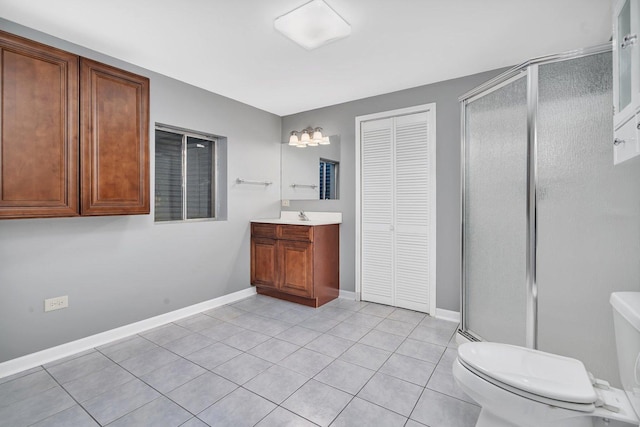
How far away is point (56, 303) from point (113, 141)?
128 centimetres

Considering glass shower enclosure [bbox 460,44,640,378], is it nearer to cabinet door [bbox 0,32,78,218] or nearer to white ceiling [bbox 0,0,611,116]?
white ceiling [bbox 0,0,611,116]

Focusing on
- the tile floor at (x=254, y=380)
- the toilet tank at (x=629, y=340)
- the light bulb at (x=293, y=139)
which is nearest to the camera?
the toilet tank at (x=629, y=340)

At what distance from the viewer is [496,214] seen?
89.9 inches

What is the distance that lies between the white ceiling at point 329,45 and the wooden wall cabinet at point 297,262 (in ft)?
5.25

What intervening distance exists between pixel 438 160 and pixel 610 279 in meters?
1.71

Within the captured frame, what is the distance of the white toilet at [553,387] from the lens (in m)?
1.13

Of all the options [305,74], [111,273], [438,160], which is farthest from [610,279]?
[111,273]

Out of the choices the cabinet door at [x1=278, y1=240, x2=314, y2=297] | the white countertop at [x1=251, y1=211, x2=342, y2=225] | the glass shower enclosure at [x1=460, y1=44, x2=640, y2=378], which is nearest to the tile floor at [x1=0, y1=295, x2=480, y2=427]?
the cabinet door at [x1=278, y1=240, x2=314, y2=297]

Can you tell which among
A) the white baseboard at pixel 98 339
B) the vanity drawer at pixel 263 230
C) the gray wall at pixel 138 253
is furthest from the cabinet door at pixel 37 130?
the vanity drawer at pixel 263 230

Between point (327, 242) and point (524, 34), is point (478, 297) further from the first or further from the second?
point (524, 34)

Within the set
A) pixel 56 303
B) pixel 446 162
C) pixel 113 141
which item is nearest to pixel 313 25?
pixel 113 141

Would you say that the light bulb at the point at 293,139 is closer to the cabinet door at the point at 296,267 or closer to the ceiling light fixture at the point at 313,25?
the cabinet door at the point at 296,267

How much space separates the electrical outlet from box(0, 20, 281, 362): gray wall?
3cm

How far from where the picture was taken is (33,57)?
6.60ft
